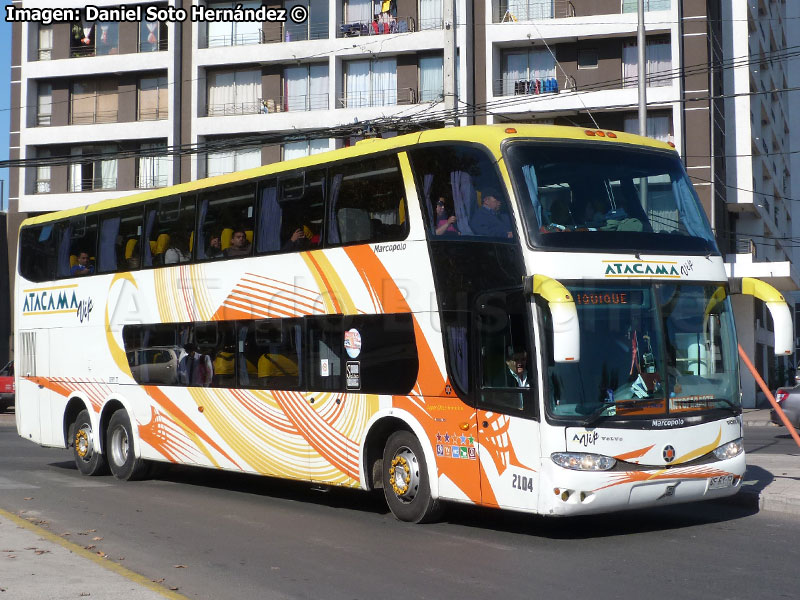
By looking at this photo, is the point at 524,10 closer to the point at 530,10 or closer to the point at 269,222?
the point at 530,10

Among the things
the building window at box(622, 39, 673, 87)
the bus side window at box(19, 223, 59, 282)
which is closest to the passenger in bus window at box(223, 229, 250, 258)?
the bus side window at box(19, 223, 59, 282)

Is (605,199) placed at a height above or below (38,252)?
below

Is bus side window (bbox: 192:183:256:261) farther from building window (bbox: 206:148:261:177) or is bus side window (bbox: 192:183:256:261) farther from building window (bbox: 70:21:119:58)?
building window (bbox: 70:21:119:58)

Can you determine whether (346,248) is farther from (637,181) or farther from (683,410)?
→ (683,410)

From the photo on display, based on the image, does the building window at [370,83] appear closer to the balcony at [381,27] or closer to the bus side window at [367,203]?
the balcony at [381,27]

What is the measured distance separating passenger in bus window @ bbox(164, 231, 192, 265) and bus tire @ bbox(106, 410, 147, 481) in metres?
2.85

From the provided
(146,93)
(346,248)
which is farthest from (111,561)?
(146,93)

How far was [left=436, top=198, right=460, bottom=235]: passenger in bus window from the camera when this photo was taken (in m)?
11.1

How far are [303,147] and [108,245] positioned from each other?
28.8 meters

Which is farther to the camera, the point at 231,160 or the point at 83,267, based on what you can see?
the point at 231,160

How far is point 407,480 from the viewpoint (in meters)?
11.6

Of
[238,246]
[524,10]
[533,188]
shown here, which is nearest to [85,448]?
[238,246]

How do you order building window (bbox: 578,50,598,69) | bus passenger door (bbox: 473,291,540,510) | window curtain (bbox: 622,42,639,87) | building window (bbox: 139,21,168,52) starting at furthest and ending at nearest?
building window (bbox: 139,21,168,52), building window (bbox: 578,50,598,69), window curtain (bbox: 622,42,639,87), bus passenger door (bbox: 473,291,540,510)

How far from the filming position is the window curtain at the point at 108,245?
16828 mm
